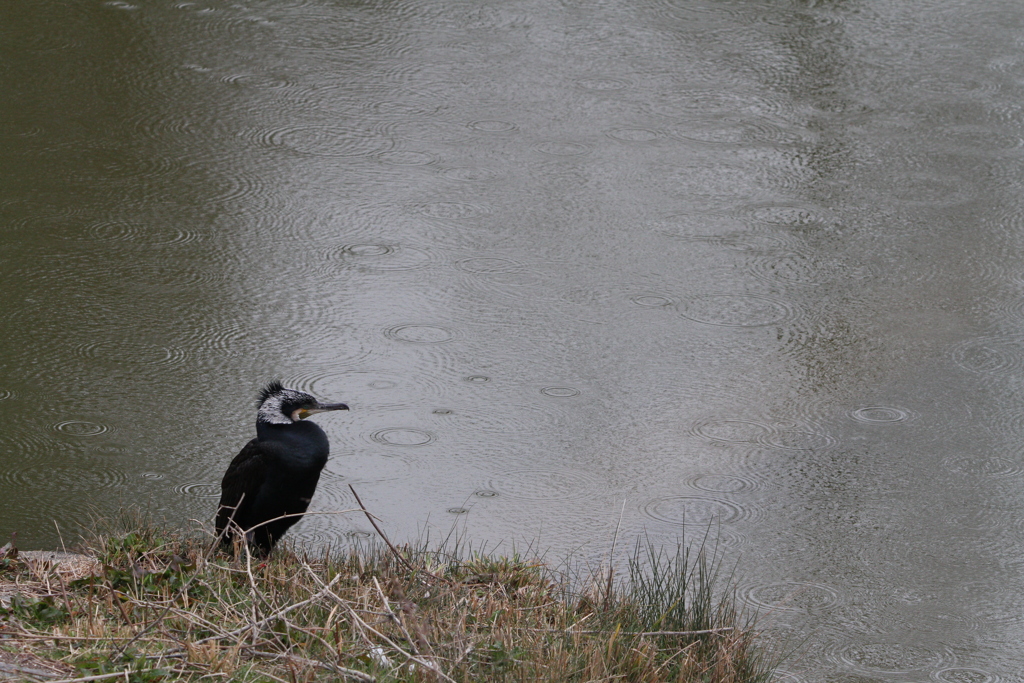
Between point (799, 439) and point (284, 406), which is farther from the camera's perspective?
point (799, 439)

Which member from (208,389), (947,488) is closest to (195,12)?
(208,389)

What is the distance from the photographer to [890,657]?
Answer: 4.04m

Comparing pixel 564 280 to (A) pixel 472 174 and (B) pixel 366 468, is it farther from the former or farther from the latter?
(B) pixel 366 468

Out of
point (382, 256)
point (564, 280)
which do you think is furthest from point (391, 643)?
point (382, 256)

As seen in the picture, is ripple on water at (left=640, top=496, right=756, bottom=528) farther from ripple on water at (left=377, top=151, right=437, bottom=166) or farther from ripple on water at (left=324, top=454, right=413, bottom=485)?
ripple on water at (left=377, top=151, right=437, bottom=166)

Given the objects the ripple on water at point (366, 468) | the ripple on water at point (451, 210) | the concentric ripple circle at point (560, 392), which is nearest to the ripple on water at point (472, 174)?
the ripple on water at point (451, 210)

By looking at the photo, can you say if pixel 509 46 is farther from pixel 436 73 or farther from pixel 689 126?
pixel 689 126

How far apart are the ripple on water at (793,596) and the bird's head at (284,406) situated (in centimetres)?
153

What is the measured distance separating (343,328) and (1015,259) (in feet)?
11.4

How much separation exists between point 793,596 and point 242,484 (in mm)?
1886

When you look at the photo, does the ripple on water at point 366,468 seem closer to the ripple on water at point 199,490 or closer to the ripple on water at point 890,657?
the ripple on water at point 199,490

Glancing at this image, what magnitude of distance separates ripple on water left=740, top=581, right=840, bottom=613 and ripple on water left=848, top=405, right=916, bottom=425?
1.18 meters

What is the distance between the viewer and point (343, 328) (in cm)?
591

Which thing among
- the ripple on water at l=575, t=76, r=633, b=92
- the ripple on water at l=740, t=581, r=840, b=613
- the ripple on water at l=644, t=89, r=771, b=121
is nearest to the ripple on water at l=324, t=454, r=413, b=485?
the ripple on water at l=740, t=581, r=840, b=613
